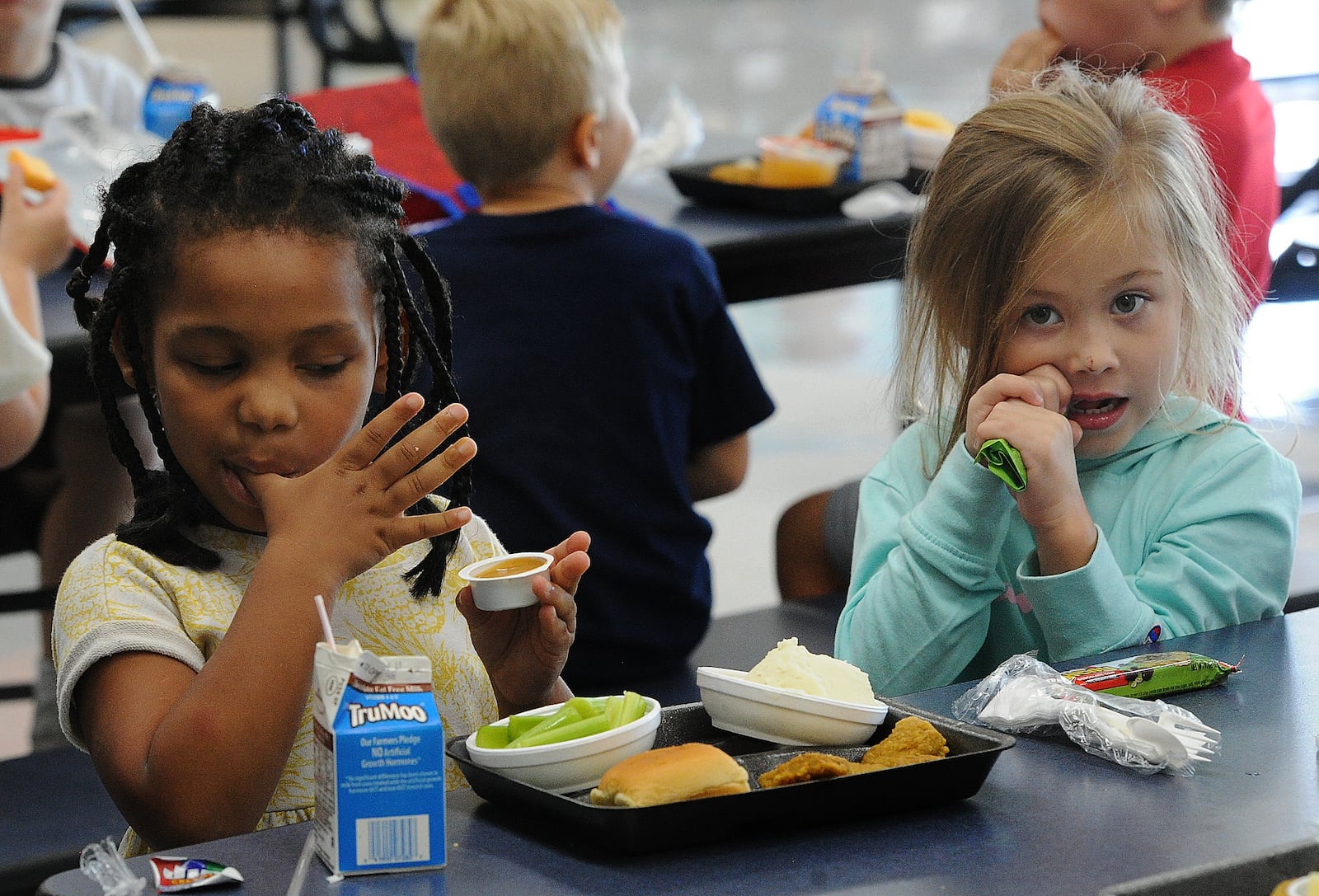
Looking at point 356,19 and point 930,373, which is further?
point 356,19

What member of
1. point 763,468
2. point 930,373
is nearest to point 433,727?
point 930,373

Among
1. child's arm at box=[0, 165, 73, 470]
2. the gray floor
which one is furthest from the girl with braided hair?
child's arm at box=[0, 165, 73, 470]

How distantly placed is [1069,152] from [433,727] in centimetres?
102

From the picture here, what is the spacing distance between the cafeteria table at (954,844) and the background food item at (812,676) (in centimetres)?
12

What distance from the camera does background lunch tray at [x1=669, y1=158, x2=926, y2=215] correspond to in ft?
10.3

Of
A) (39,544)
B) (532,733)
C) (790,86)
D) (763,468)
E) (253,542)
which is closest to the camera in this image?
(532,733)

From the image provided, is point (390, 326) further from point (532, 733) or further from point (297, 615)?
point (532, 733)

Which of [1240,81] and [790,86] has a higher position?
[1240,81]

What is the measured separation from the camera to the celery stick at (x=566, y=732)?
1.07 metres

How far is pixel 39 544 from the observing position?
120 inches

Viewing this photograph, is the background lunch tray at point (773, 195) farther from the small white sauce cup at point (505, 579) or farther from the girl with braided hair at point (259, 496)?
the small white sauce cup at point (505, 579)

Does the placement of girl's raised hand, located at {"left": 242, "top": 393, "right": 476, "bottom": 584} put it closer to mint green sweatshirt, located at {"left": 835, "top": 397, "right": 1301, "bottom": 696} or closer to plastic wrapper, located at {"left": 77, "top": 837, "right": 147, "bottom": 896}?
plastic wrapper, located at {"left": 77, "top": 837, "right": 147, "bottom": 896}

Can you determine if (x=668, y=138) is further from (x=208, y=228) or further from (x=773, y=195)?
(x=208, y=228)

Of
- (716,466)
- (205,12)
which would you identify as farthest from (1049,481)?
(205,12)
